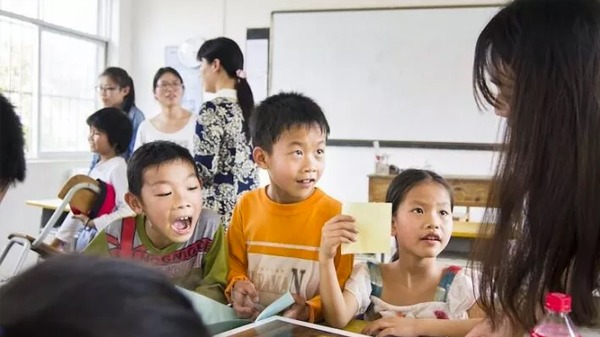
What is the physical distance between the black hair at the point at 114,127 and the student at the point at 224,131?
0.60m

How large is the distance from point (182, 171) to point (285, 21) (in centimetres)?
435

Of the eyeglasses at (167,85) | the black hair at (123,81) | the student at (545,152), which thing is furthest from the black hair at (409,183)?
the black hair at (123,81)

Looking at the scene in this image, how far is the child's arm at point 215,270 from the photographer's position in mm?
1509

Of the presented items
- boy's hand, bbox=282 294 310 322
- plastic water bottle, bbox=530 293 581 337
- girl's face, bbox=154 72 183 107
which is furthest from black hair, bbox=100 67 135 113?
plastic water bottle, bbox=530 293 581 337

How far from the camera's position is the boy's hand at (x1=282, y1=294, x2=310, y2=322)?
53.4 inches

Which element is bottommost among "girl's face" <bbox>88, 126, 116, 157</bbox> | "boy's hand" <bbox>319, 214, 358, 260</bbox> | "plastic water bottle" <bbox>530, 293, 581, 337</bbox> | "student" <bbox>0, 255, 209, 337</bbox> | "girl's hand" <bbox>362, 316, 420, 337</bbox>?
"girl's hand" <bbox>362, 316, 420, 337</bbox>

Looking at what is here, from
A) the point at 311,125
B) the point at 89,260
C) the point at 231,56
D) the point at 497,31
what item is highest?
the point at 231,56

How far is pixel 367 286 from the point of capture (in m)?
1.50

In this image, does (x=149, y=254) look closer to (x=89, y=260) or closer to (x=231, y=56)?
(x=89, y=260)

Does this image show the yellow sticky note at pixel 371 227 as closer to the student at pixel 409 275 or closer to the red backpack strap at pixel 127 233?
the student at pixel 409 275

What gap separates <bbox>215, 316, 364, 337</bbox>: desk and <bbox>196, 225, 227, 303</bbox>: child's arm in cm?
34

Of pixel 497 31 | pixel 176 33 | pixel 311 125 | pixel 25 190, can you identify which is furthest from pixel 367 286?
pixel 176 33

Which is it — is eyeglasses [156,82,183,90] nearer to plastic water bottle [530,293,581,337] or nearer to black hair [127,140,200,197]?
black hair [127,140,200,197]

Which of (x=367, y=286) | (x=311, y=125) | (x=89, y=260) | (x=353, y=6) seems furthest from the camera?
(x=353, y=6)
